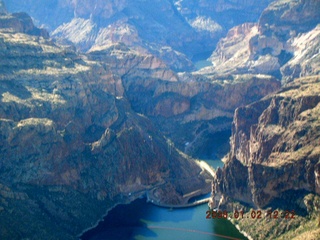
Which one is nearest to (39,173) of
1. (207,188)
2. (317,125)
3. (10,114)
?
(10,114)

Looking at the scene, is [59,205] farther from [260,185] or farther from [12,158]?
[260,185]
